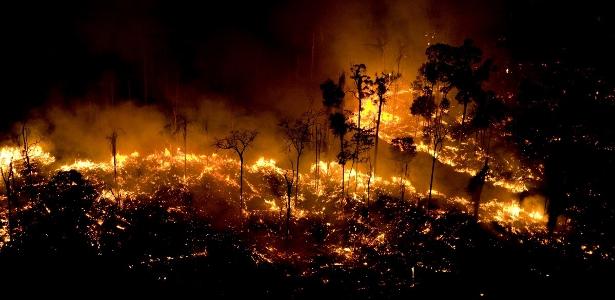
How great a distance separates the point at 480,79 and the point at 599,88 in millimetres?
19340

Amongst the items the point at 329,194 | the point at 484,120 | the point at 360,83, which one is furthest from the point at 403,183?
the point at 360,83

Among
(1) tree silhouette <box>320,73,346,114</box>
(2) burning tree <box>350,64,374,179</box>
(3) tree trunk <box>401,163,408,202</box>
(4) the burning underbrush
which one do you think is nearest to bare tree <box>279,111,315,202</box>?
(1) tree silhouette <box>320,73,346,114</box>

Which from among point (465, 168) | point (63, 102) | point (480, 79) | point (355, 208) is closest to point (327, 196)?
point (355, 208)

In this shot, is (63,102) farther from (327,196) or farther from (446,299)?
(446,299)

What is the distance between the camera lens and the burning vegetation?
21234 mm

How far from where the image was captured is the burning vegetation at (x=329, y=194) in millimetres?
21234

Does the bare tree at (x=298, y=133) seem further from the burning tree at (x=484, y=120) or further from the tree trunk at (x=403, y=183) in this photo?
the burning tree at (x=484, y=120)

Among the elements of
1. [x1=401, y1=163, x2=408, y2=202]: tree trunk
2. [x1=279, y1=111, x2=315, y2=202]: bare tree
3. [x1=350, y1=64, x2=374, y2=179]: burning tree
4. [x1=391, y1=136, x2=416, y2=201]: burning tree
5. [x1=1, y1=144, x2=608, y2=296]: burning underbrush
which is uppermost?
[x1=350, y1=64, x2=374, y2=179]: burning tree

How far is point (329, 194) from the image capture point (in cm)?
3775

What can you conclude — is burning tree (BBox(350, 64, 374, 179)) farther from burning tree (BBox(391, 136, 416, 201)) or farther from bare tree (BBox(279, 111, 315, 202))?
bare tree (BBox(279, 111, 315, 202))

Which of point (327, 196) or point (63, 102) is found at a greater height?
point (63, 102)

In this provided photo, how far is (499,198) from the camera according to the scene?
3728 centimetres

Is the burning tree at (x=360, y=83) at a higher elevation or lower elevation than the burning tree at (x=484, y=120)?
higher

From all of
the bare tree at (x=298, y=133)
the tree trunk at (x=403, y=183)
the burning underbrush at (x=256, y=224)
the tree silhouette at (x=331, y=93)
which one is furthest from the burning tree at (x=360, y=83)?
the burning underbrush at (x=256, y=224)
